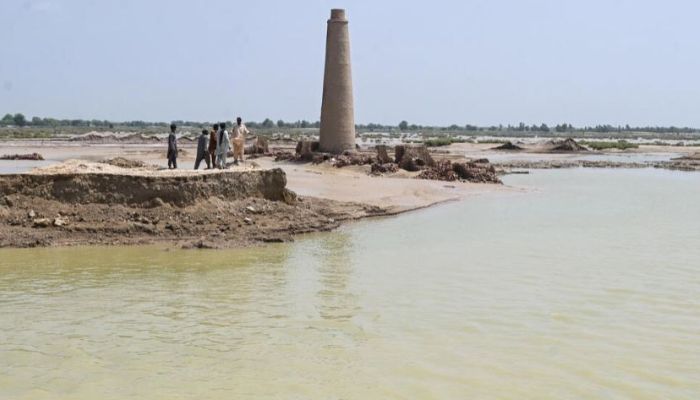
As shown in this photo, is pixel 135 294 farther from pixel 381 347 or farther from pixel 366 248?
pixel 366 248

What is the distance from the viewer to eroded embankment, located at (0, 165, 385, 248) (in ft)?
40.2

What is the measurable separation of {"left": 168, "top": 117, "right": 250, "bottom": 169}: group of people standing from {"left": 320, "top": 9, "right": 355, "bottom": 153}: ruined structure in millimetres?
8825

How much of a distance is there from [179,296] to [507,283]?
3.82m

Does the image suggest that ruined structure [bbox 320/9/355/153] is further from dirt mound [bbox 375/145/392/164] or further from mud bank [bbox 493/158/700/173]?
mud bank [bbox 493/158/700/173]

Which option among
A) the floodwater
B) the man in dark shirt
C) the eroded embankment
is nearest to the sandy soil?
the man in dark shirt

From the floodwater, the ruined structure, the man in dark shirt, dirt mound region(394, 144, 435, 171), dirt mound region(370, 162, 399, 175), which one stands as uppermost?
the ruined structure

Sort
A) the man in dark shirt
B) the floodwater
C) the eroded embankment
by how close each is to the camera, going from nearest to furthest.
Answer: the floodwater < the eroded embankment < the man in dark shirt

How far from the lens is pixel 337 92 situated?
84.6 feet

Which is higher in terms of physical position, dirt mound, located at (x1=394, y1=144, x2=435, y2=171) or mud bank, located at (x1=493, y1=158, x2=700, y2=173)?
dirt mound, located at (x1=394, y1=144, x2=435, y2=171)

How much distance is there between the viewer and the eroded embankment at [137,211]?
12258 millimetres

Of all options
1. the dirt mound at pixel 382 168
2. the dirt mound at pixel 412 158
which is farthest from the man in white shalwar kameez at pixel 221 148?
the dirt mound at pixel 412 158

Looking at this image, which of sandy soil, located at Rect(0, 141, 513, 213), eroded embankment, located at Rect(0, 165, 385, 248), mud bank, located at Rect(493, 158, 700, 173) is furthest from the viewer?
mud bank, located at Rect(493, 158, 700, 173)

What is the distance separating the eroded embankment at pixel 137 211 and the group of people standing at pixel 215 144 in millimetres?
1728

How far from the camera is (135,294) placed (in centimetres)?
895
